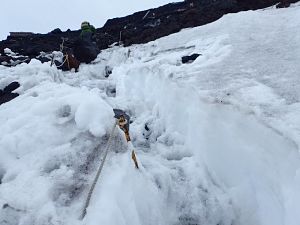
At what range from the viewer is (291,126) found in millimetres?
3721

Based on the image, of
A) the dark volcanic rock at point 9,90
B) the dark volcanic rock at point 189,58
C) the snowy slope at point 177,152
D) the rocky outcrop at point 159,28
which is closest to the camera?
the snowy slope at point 177,152

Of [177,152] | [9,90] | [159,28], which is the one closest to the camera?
[177,152]

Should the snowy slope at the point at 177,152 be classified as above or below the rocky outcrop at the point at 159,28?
above

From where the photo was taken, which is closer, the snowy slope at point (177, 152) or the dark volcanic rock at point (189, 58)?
the snowy slope at point (177, 152)

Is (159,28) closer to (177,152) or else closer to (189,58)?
(189,58)

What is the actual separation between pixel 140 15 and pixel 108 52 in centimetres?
751

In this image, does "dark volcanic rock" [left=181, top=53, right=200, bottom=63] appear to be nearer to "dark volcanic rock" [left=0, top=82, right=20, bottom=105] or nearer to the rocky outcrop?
"dark volcanic rock" [left=0, top=82, right=20, bottom=105]

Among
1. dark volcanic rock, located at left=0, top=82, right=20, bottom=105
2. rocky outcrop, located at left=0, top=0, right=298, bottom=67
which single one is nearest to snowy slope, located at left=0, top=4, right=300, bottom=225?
dark volcanic rock, located at left=0, top=82, right=20, bottom=105

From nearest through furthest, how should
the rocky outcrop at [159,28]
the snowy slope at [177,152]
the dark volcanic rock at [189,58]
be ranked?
the snowy slope at [177,152], the dark volcanic rock at [189,58], the rocky outcrop at [159,28]

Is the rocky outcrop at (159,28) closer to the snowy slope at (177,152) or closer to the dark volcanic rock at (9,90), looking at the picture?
the dark volcanic rock at (9,90)

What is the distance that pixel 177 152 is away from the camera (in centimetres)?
527

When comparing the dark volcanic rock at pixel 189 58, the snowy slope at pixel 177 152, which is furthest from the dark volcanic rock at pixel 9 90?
the dark volcanic rock at pixel 189 58

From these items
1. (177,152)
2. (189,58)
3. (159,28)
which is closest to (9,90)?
(189,58)

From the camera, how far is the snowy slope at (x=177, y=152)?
3436 millimetres
